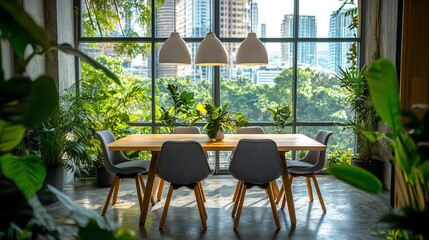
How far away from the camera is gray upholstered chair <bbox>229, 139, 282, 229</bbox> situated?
164 inches

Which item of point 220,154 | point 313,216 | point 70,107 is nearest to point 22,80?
point 313,216

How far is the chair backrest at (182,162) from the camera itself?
4.15 m

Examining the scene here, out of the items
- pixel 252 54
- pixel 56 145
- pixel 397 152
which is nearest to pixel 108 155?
pixel 56 145

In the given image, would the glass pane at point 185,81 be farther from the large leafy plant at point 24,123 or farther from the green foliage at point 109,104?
the large leafy plant at point 24,123

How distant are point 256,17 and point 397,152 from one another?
5556 mm

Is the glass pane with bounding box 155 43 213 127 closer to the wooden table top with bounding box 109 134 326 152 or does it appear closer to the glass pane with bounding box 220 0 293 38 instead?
the glass pane with bounding box 220 0 293 38

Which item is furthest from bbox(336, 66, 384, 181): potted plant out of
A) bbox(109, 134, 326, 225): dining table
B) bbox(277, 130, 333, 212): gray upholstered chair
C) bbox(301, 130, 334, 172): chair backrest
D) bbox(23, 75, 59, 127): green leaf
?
bbox(23, 75, 59, 127): green leaf

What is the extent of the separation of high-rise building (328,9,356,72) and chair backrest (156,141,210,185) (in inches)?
150

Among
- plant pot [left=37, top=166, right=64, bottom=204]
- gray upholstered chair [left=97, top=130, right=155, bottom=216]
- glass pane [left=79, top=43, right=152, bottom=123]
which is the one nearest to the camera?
gray upholstered chair [left=97, top=130, right=155, bottom=216]

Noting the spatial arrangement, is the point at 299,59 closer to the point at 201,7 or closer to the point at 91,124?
the point at 201,7

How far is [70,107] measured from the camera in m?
5.57

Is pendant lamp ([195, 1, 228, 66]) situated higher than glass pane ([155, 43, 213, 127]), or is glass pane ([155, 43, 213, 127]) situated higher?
pendant lamp ([195, 1, 228, 66])

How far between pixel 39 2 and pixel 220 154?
3.50 metres

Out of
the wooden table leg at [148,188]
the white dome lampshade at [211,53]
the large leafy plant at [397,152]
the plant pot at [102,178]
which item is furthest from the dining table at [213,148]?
the large leafy plant at [397,152]
